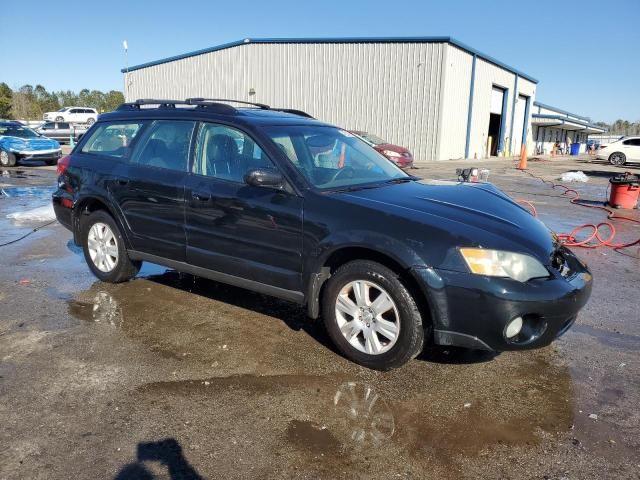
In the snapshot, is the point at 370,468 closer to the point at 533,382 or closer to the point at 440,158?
the point at 533,382

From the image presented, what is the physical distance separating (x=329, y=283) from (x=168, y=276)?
2725 mm

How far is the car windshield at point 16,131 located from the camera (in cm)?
1881

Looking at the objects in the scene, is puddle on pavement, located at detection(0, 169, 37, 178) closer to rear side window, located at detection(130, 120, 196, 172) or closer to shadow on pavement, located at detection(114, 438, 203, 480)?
rear side window, located at detection(130, 120, 196, 172)

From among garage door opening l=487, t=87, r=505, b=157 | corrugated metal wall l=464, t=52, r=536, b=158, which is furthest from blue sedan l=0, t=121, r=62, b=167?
garage door opening l=487, t=87, r=505, b=157

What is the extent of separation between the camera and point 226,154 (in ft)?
14.1

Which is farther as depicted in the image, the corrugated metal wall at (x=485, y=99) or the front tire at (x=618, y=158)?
the front tire at (x=618, y=158)

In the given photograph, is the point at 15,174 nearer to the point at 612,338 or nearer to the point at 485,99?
the point at 612,338

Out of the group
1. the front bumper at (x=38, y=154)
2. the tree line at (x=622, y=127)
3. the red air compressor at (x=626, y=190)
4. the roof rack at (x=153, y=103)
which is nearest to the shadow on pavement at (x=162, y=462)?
the roof rack at (x=153, y=103)

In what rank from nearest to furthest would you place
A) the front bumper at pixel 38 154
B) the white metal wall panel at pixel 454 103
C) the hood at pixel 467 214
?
the hood at pixel 467 214, the front bumper at pixel 38 154, the white metal wall panel at pixel 454 103

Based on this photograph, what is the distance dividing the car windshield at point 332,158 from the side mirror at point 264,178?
8.6 inches

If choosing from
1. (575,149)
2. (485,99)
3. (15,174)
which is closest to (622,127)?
(575,149)

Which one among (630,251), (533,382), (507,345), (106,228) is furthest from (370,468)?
(630,251)

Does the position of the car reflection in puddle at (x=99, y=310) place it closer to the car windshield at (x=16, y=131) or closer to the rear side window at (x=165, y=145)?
the rear side window at (x=165, y=145)

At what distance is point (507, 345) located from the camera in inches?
124
